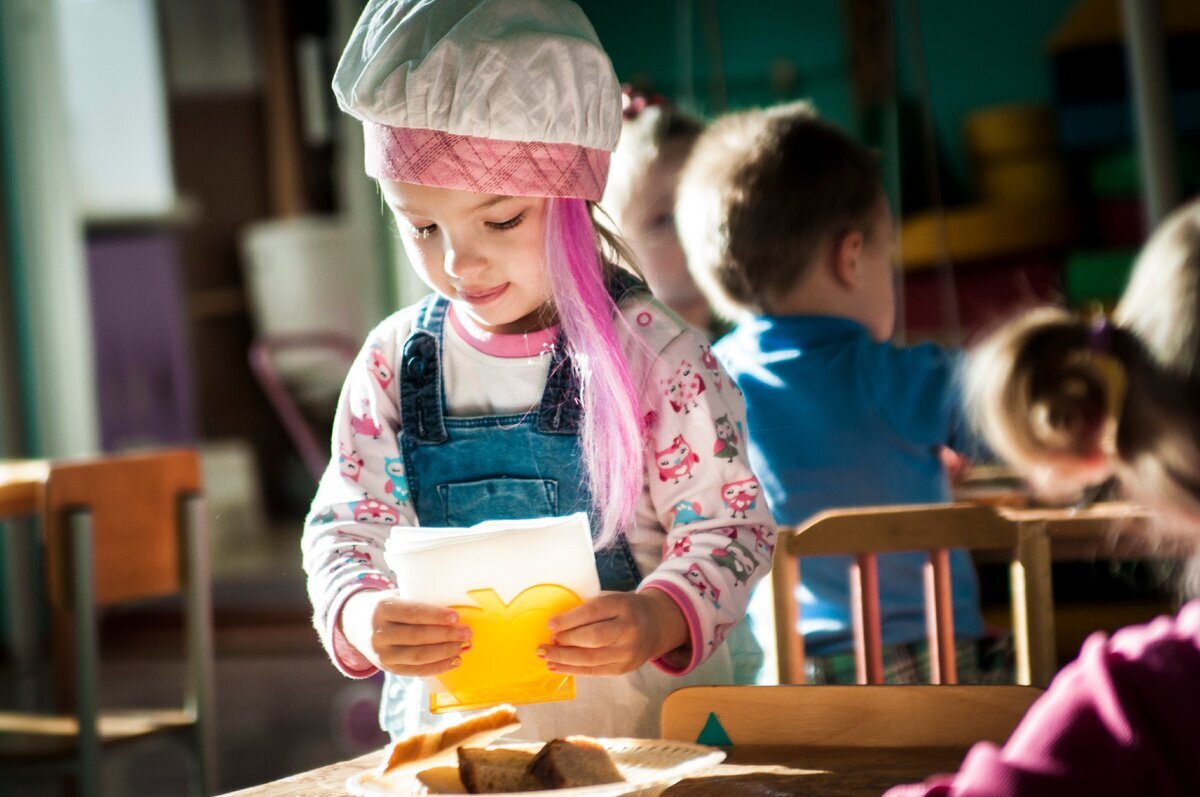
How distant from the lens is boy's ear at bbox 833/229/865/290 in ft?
6.12

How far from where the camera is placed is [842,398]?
5.91 ft

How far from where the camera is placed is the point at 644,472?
118cm

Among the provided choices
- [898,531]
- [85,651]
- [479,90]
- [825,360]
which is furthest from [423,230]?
[85,651]

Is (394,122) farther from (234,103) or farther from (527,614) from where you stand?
(234,103)

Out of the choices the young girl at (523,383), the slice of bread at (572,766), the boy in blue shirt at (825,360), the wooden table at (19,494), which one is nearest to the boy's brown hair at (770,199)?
the boy in blue shirt at (825,360)

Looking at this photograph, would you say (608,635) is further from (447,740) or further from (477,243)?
(477,243)

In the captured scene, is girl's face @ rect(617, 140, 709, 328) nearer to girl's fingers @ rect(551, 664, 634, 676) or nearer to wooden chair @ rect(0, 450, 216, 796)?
wooden chair @ rect(0, 450, 216, 796)

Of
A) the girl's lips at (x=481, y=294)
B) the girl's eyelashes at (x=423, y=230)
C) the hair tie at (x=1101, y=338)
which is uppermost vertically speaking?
the girl's eyelashes at (x=423, y=230)

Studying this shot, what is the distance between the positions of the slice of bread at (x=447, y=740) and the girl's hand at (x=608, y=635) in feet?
0.16

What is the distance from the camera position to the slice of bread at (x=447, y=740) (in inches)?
36.0

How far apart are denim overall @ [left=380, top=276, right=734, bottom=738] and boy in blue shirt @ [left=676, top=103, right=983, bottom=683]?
2.03 feet

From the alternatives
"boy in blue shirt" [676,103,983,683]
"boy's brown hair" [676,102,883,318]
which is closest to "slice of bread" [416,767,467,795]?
"boy in blue shirt" [676,103,983,683]

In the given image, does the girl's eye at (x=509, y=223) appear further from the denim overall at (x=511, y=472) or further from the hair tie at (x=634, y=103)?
the hair tie at (x=634, y=103)

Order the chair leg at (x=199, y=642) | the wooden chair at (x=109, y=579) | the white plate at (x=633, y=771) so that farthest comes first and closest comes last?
the chair leg at (x=199, y=642) < the wooden chair at (x=109, y=579) < the white plate at (x=633, y=771)
